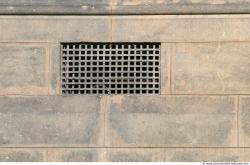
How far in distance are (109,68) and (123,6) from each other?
878 mm

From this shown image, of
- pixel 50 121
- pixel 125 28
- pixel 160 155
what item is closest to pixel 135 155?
pixel 160 155

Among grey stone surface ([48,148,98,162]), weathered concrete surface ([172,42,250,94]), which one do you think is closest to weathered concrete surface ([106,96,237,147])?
weathered concrete surface ([172,42,250,94])

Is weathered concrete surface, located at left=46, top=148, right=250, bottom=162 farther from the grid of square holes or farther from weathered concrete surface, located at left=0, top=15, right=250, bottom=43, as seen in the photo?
weathered concrete surface, located at left=0, top=15, right=250, bottom=43

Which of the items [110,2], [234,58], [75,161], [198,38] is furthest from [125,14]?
[75,161]

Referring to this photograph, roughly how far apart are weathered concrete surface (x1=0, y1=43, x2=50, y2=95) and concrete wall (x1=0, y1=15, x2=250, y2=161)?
1 centimetres

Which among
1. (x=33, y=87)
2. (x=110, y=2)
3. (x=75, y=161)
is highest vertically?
(x=110, y=2)

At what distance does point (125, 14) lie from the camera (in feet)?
24.8

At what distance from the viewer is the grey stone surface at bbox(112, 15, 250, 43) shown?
24.7ft

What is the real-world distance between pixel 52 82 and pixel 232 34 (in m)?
2.53

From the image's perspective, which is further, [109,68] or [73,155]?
[109,68]

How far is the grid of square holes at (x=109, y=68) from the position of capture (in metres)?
7.70

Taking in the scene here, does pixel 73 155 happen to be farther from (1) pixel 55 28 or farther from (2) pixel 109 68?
(1) pixel 55 28

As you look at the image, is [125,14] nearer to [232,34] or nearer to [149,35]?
[149,35]

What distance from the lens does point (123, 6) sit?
297 inches
